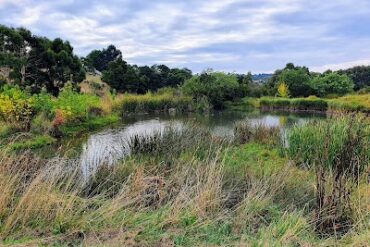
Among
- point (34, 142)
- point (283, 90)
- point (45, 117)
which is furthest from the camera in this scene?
point (283, 90)

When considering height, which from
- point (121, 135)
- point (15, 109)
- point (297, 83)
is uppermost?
point (297, 83)

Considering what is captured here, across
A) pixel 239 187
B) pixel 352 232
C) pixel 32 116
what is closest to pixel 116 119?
pixel 32 116

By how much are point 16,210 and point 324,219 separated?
10.5 ft

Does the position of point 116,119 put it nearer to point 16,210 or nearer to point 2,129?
point 2,129

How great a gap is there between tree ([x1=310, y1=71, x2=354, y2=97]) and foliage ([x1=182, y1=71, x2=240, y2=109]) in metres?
11.2

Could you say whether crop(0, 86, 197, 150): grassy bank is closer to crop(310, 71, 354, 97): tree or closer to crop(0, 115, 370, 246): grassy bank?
crop(0, 115, 370, 246): grassy bank

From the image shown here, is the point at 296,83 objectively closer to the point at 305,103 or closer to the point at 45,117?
Result: the point at 305,103

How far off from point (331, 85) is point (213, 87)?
54.4 feet

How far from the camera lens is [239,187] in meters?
5.60

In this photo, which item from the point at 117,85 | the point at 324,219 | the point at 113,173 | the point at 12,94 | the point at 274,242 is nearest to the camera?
the point at 274,242

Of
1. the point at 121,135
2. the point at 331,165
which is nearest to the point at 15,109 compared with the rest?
the point at 121,135

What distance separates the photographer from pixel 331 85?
48344mm

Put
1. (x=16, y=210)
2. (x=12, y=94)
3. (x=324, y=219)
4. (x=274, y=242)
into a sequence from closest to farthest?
1. (x=274, y=242)
2. (x=16, y=210)
3. (x=324, y=219)
4. (x=12, y=94)

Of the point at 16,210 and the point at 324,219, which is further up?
the point at 16,210
